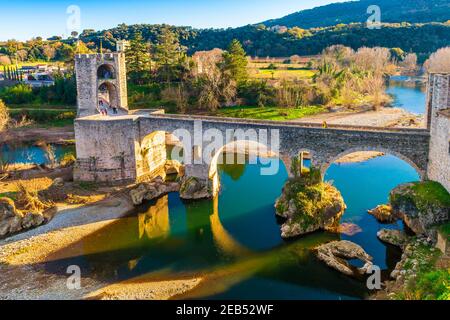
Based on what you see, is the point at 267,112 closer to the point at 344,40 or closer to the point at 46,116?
the point at 46,116

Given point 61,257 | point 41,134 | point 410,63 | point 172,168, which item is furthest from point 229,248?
point 410,63

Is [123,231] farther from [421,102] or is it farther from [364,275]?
[421,102]

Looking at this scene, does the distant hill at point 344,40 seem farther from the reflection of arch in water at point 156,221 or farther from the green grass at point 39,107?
the reflection of arch in water at point 156,221

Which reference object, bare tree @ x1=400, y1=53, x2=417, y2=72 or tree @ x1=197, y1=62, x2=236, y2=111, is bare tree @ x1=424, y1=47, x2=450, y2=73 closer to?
bare tree @ x1=400, y1=53, x2=417, y2=72

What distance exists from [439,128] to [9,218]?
2169 cm

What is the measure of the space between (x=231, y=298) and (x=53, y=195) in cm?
1501

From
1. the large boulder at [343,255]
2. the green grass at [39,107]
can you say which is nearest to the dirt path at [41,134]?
the green grass at [39,107]

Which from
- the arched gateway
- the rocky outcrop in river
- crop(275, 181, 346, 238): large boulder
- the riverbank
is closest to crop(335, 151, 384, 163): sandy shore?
the arched gateway

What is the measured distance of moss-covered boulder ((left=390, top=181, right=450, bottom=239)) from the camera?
1930 cm

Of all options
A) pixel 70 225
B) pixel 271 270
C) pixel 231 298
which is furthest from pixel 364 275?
pixel 70 225

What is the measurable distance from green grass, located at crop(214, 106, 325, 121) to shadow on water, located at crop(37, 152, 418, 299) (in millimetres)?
18164

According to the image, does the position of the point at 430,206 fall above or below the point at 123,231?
above

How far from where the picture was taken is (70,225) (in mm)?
Result: 23766

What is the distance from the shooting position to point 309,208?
22.3 m
